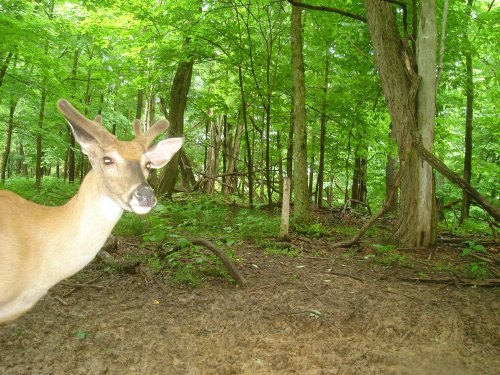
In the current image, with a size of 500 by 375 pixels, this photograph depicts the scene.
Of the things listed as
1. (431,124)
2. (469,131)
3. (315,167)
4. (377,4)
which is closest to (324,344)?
(431,124)

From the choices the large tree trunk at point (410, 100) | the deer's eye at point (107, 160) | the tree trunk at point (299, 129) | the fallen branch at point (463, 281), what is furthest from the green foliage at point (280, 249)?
the deer's eye at point (107, 160)

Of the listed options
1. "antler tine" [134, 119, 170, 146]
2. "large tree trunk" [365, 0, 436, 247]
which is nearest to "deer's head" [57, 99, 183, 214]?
"antler tine" [134, 119, 170, 146]

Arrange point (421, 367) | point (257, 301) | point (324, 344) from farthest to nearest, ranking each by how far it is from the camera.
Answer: point (257, 301) < point (324, 344) < point (421, 367)

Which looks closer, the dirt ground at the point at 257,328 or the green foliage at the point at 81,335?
the dirt ground at the point at 257,328

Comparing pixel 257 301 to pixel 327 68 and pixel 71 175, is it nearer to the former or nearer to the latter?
pixel 327 68

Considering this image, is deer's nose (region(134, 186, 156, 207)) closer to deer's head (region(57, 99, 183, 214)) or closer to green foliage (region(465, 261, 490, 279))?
deer's head (region(57, 99, 183, 214))

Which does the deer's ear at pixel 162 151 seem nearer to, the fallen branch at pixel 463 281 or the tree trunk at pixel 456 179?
the fallen branch at pixel 463 281

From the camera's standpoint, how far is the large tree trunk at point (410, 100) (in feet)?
21.7

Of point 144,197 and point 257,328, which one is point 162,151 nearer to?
point 144,197

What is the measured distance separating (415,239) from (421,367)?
3988 mm

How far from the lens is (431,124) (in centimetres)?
662

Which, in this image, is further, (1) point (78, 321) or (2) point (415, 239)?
(2) point (415, 239)

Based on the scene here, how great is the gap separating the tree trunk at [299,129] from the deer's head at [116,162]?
5.81m

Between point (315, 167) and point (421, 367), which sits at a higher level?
point (315, 167)
